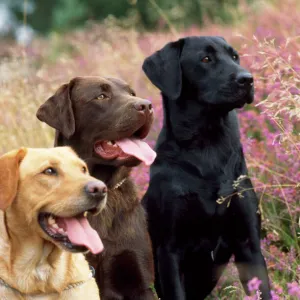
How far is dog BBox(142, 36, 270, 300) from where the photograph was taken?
466 cm

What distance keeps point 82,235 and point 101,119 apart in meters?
1.08

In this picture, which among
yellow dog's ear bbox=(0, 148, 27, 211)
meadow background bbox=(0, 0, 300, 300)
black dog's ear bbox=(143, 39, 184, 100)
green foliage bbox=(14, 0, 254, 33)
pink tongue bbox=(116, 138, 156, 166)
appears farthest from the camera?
green foliage bbox=(14, 0, 254, 33)

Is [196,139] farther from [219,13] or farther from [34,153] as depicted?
[219,13]

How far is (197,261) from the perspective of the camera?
4848mm

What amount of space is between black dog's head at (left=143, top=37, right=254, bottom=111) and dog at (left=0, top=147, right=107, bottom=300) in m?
1.07

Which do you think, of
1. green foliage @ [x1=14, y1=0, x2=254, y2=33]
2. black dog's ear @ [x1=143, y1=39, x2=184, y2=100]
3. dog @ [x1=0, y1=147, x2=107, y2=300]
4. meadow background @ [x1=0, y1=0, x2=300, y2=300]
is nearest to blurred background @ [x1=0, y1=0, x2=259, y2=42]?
green foliage @ [x1=14, y1=0, x2=254, y2=33]

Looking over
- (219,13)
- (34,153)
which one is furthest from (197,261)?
(219,13)

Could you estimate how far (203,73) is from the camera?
15.9 ft

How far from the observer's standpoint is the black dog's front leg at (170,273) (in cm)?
469

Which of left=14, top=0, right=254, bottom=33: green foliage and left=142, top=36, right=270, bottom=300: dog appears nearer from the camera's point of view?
left=142, top=36, right=270, bottom=300: dog

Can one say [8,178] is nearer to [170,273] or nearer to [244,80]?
[170,273]

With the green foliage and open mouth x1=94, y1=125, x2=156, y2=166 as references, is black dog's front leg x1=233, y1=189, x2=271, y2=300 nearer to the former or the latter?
open mouth x1=94, y1=125, x2=156, y2=166

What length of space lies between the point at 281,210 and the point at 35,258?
2282mm

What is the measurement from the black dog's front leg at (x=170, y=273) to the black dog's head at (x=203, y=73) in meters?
0.97
